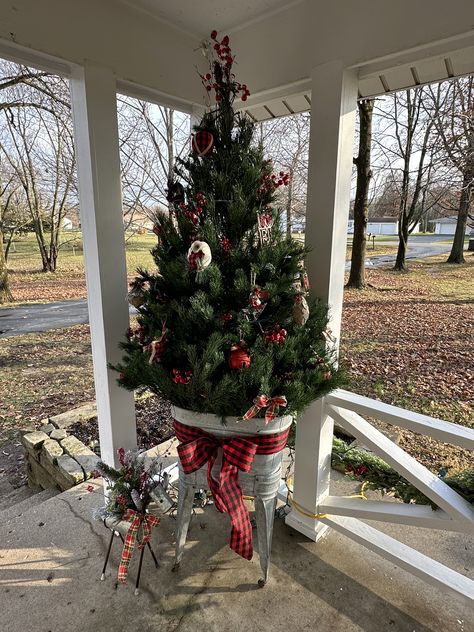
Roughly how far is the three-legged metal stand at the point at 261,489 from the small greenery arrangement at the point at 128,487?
16 cm

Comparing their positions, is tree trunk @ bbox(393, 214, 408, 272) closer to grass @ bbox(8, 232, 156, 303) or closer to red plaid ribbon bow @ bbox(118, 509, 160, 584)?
red plaid ribbon bow @ bbox(118, 509, 160, 584)

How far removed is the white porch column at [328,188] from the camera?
1277 millimetres

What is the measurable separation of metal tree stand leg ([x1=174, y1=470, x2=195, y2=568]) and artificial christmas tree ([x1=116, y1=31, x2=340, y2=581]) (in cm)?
15

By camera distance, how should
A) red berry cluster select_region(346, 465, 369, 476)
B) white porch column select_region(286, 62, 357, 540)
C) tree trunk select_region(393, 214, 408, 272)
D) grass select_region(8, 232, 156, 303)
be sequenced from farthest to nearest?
1. grass select_region(8, 232, 156, 303)
2. tree trunk select_region(393, 214, 408, 272)
3. red berry cluster select_region(346, 465, 369, 476)
4. white porch column select_region(286, 62, 357, 540)

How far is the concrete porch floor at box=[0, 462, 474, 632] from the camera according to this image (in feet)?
4.03

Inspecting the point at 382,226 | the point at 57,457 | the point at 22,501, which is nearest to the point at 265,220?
the point at 57,457

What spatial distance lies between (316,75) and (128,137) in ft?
8.48

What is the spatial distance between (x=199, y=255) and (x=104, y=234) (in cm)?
59

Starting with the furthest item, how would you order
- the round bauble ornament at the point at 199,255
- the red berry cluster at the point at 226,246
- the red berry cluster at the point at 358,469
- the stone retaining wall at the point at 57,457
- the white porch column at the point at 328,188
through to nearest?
the stone retaining wall at the point at 57,457, the red berry cluster at the point at 358,469, the white porch column at the point at 328,188, the red berry cluster at the point at 226,246, the round bauble ornament at the point at 199,255

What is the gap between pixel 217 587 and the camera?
1.36m

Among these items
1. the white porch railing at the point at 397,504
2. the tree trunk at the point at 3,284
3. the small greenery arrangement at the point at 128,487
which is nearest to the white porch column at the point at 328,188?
the white porch railing at the point at 397,504

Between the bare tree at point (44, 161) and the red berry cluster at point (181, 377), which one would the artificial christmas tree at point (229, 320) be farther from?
the bare tree at point (44, 161)

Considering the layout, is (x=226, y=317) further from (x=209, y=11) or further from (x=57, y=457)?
(x=57, y=457)

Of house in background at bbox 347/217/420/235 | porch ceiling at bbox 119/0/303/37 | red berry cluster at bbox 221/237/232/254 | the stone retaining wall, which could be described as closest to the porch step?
the stone retaining wall
